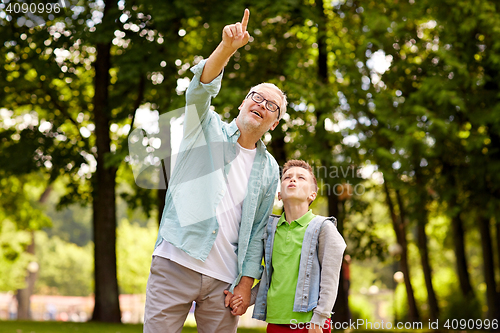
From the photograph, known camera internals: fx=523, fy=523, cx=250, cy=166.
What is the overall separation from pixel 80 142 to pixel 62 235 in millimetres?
52154

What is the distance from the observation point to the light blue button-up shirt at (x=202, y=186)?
9.86 feet

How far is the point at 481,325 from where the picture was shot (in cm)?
1195

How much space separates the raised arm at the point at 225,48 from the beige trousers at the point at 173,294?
3.66ft

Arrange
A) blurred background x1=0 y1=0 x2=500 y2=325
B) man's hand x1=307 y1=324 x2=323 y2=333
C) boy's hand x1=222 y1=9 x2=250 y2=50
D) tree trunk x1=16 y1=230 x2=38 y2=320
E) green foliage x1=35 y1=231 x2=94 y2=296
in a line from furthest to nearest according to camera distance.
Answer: green foliage x1=35 y1=231 x2=94 y2=296
tree trunk x1=16 y1=230 x2=38 y2=320
blurred background x1=0 y1=0 x2=500 y2=325
man's hand x1=307 y1=324 x2=323 y2=333
boy's hand x1=222 y1=9 x2=250 y2=50

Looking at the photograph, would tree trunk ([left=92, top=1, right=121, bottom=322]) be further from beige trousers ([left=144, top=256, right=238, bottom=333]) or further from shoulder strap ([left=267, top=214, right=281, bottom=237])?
beige trousers ([left=144, top=256, right=238, bottom=333])

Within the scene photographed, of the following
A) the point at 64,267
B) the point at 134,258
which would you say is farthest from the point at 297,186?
the point at 64,267

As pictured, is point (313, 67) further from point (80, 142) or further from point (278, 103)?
point (278, 103)

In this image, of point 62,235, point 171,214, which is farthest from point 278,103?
point 62,235

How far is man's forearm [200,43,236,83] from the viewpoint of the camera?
2.86 meters

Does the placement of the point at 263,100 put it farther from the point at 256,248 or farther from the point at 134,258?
the point at 134,258

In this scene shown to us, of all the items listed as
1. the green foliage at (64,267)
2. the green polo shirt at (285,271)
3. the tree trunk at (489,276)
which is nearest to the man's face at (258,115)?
the green polo shirt at (285,271)

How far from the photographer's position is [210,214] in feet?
10.1

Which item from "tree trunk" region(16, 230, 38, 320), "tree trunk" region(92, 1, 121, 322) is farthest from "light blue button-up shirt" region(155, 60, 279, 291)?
"tree trunk" region(16, 230, 38, 320)

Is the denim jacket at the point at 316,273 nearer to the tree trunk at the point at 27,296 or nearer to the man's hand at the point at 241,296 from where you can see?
the man's hand at the point at 241,296
